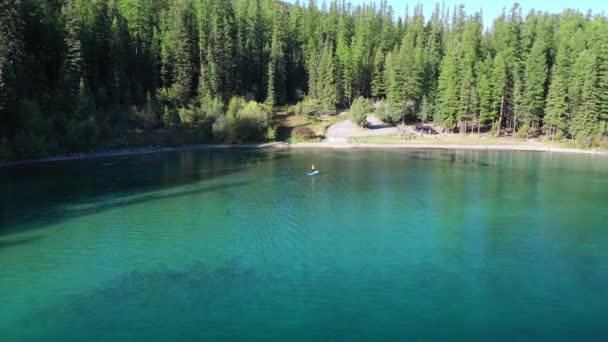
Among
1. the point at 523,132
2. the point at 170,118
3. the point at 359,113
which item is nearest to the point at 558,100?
the point at 523,132

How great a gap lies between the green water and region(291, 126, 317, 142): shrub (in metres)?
34.4

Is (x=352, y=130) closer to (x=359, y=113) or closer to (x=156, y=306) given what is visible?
(x=359, y=113)

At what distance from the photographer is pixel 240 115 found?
85438mm

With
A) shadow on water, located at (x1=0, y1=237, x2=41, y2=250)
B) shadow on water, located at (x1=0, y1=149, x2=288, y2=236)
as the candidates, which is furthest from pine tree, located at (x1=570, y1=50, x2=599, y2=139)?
shadow on water, located at (x1=0, y1=237, x2=41, y2=250)

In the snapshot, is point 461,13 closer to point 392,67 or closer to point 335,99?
point 392,67

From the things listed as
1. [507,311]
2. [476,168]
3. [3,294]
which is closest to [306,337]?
[507,311]

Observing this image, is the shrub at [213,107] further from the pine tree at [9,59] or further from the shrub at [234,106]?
the pine tree at [9,59]

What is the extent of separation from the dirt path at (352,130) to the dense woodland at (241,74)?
3017 millimetres

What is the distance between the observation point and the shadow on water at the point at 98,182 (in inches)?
1517

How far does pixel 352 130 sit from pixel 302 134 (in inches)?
419

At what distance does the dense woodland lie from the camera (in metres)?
68.9

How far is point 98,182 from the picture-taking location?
50.5m

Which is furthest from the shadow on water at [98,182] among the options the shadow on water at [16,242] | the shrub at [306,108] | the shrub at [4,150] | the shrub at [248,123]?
the shrub at [306,108]

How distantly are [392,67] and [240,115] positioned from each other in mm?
35006
